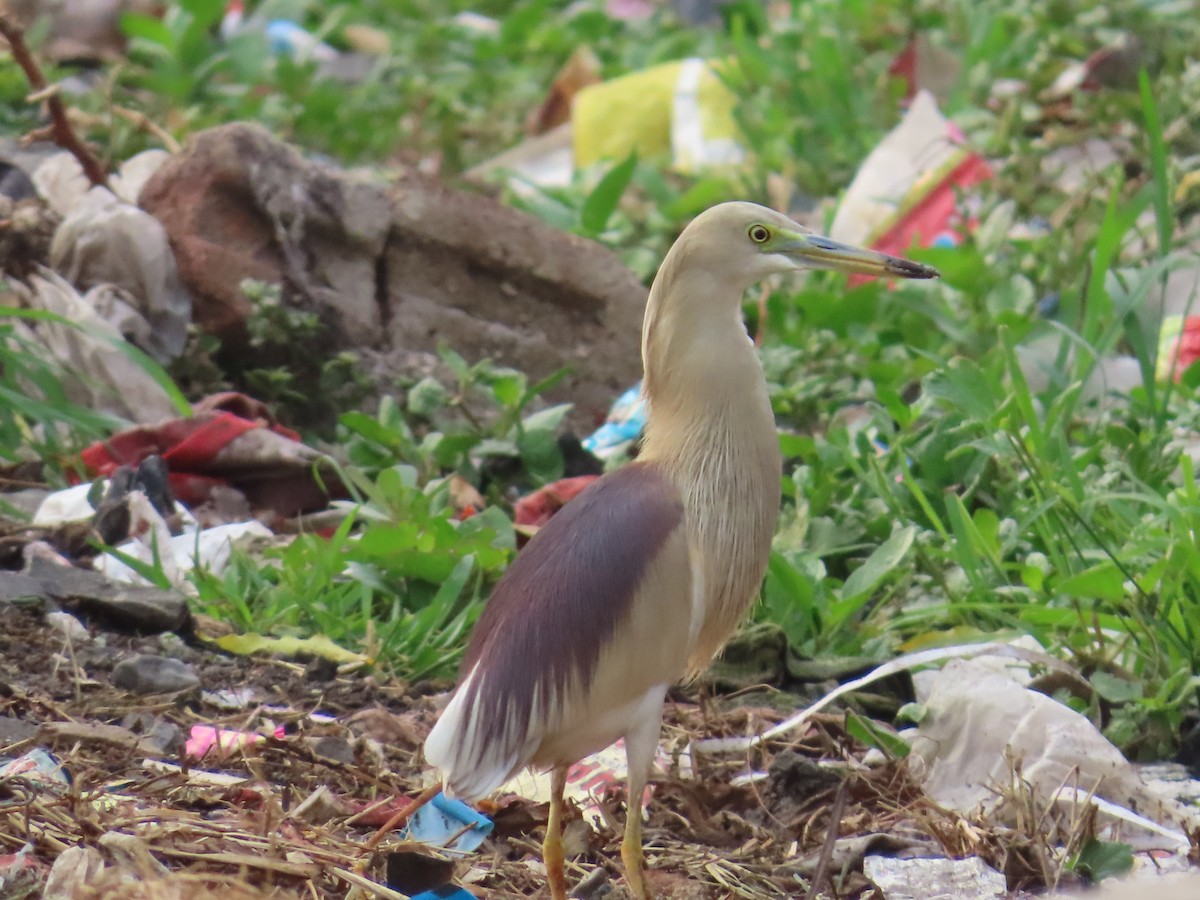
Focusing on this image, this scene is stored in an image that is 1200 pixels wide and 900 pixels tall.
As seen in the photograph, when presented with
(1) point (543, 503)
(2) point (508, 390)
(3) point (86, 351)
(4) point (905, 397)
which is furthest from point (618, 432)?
(3) point (86, 351)

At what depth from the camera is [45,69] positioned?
758cm

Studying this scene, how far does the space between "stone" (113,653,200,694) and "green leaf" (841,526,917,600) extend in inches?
58.9

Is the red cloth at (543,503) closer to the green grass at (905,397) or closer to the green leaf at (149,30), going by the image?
the green grass at (905,397)

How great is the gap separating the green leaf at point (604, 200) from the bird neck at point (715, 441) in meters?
3.24

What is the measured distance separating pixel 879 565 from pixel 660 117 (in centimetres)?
426

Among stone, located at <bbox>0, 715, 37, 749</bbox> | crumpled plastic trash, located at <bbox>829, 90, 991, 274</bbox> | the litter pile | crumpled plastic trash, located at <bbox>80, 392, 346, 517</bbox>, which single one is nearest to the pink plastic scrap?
the litter pile

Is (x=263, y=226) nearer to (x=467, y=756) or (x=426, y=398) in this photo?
(x=426, y=398)

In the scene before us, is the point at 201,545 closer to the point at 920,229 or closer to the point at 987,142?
the point at 920,229

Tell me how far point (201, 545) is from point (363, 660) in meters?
0.73

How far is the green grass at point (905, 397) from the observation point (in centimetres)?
376

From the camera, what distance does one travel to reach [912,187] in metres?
6.20

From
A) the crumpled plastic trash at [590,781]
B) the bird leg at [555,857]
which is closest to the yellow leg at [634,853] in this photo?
the bird leg at [555,857]

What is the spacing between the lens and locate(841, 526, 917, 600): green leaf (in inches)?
152

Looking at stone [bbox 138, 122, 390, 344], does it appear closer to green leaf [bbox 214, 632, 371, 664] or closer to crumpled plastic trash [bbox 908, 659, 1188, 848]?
green leaf [bbox 214, 632, 371, 664]
